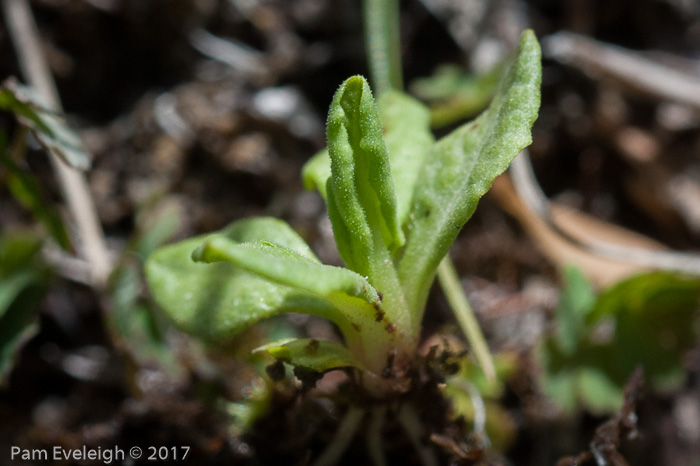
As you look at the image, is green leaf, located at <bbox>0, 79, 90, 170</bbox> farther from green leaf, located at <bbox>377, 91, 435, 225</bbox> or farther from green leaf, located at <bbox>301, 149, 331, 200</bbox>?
green leaf, located at <bbox>377, 91, 435, 225</bbox>

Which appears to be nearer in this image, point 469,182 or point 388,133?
point 469,182

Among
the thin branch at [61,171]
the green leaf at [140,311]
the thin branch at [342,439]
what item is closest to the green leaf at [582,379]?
the thin branch at [342,439]

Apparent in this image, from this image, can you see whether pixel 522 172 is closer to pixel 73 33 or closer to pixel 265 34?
pixel 265 34

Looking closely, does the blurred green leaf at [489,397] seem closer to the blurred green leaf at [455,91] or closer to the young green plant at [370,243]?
the young green plant at [370,243]

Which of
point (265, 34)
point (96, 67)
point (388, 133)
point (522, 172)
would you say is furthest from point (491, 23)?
point (96, 67)

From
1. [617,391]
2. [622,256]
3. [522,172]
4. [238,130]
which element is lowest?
[617,391]
